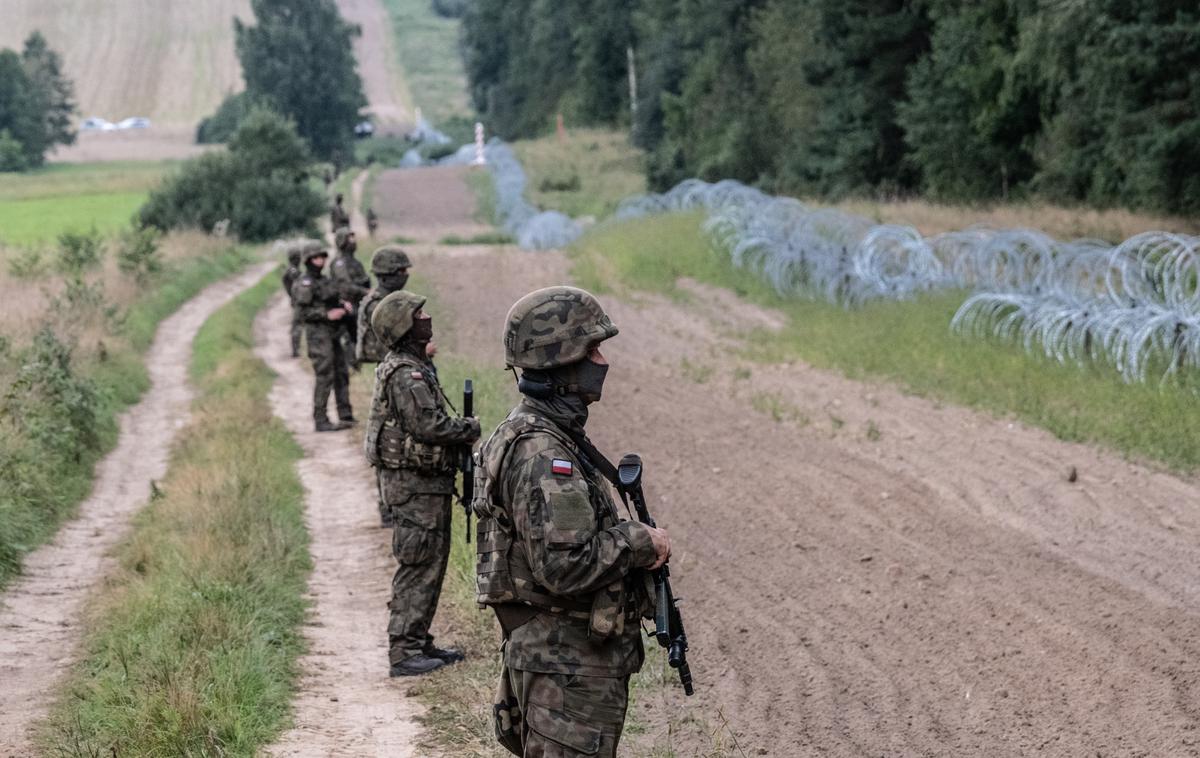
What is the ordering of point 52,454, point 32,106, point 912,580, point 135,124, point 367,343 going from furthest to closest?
1. point 135,124
2. point 32,106
3. point 52,454
4. point 367,343
5. point 912,580

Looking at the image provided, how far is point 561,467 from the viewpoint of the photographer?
13.9 feet

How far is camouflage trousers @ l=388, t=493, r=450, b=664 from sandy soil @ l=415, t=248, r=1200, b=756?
1.39 metres

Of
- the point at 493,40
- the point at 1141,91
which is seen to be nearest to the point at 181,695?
the point at 1141,91

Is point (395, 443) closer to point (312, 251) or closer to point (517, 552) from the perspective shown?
point (517, 552)

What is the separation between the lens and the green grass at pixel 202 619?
21.8 ft

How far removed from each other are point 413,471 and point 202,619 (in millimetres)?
1587

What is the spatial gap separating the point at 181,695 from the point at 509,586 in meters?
2.97

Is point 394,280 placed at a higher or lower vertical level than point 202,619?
higher

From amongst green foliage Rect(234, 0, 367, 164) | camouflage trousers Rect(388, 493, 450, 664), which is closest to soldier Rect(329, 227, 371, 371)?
camouflage trousers Rect(388, 493, 450, 664)

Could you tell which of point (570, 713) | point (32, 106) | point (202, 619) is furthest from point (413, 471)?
point (32, 106)

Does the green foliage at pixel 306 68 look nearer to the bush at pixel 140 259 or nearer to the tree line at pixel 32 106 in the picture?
the tree line at pixel 32 106

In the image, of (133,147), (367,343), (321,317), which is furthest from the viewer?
(133,147)

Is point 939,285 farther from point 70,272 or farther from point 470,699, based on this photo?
point 70,272

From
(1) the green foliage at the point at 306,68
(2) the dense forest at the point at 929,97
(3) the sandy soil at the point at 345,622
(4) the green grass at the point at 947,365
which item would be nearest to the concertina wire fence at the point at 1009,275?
(4) the green grass at the point at 947,365
